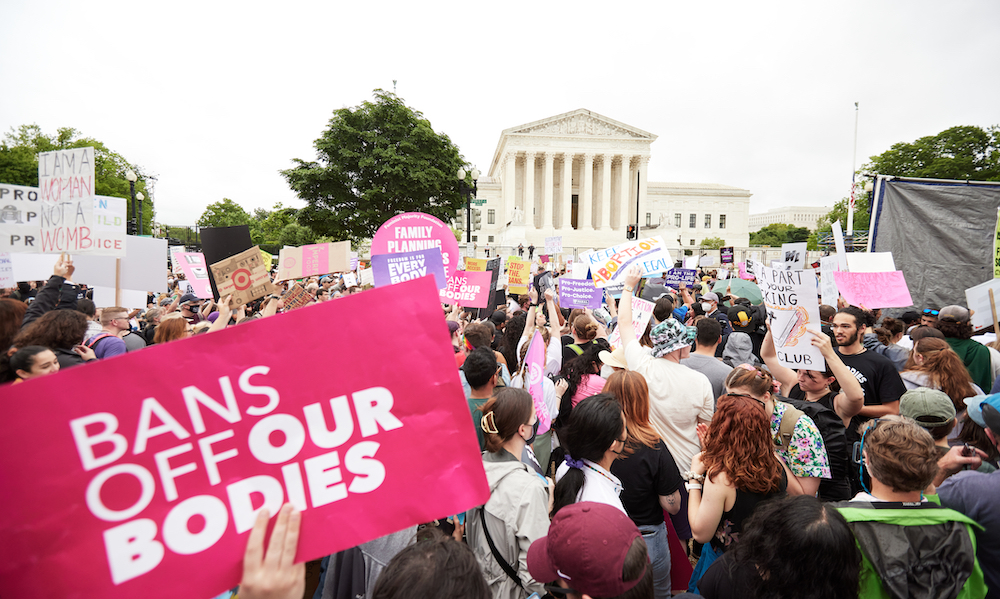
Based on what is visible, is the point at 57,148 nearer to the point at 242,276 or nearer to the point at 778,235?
the point at 242,276

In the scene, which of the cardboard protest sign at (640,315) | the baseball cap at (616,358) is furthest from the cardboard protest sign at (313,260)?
the baseball cap at (616,358)

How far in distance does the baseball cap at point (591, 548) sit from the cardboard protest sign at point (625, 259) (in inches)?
182

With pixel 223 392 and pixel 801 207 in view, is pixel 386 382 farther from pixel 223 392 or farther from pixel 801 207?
pixel 801 207

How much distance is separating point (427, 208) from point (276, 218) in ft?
148

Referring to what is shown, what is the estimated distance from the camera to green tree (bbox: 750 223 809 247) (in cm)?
8612

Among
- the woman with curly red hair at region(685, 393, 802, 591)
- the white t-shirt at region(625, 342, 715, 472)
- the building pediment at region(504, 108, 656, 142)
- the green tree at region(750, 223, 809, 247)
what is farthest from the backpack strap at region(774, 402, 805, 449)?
the green tree at region(750, 223, 809, 247)

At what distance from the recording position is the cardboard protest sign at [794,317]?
12.0 ft

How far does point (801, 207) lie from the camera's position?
14625cm

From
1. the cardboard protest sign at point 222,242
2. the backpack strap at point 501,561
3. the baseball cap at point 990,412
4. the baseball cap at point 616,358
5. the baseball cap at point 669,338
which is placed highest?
the cardboard protest sign at point 222,242

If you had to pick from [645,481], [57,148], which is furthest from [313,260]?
[57,148]

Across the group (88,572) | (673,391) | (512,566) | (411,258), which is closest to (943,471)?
(673,391)

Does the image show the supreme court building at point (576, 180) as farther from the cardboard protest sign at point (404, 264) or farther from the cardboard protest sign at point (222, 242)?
the cardboard protest sign at point (222, 242)

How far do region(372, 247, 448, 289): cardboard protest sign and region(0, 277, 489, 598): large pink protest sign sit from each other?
390 centimetres

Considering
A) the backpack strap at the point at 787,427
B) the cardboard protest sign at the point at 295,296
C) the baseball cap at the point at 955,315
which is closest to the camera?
the backpack strap at the point at 787,427
